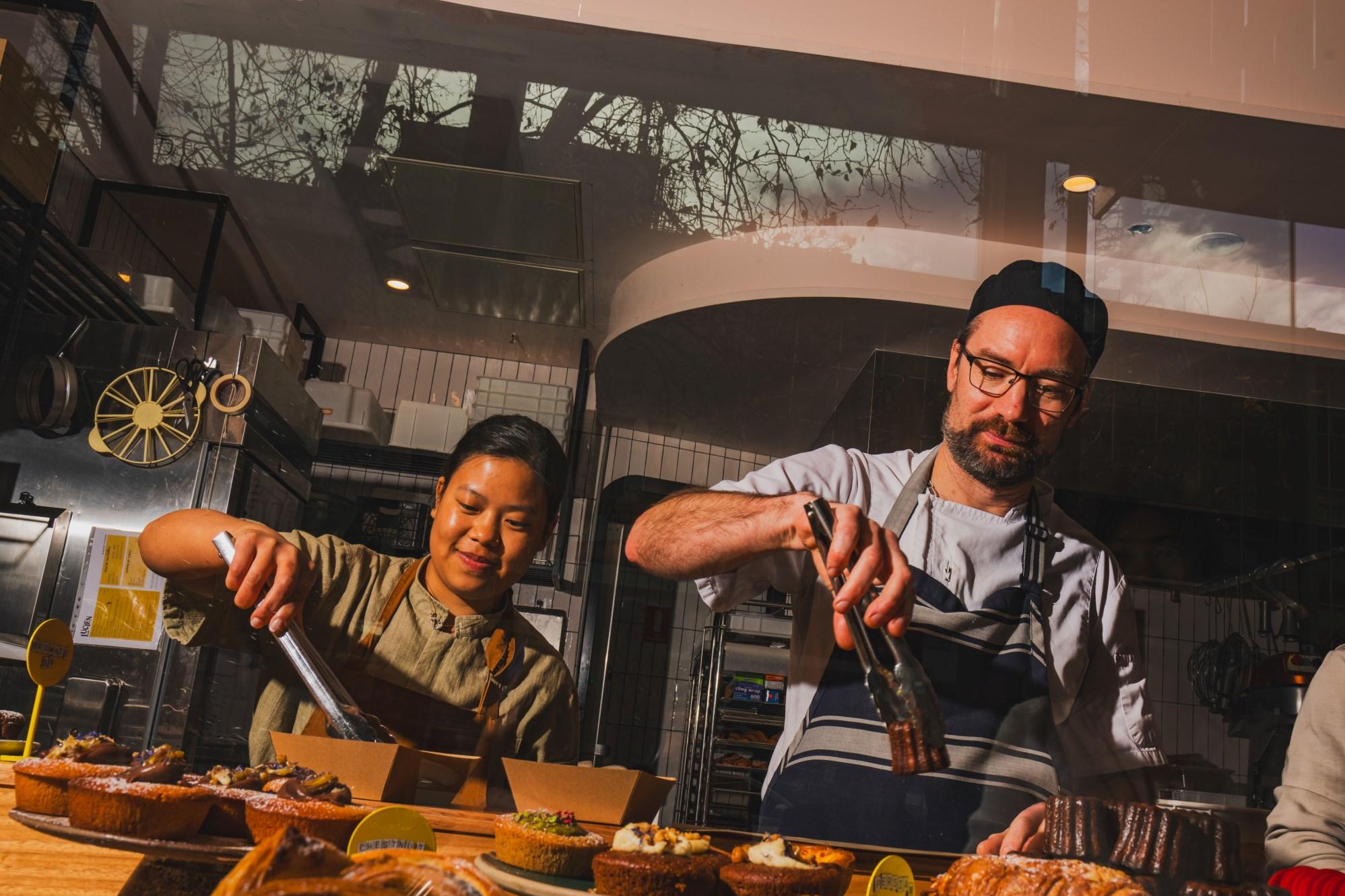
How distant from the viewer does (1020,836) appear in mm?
1445

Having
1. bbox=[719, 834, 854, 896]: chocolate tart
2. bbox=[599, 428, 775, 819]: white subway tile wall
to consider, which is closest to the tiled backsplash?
bbox=[599, 428, 775, 819]: white subway tile wall

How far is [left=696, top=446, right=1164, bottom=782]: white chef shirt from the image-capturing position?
156 cm

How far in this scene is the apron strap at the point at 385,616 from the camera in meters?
1.49

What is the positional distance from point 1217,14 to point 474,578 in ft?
5.66

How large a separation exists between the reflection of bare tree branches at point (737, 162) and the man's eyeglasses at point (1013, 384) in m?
0.33

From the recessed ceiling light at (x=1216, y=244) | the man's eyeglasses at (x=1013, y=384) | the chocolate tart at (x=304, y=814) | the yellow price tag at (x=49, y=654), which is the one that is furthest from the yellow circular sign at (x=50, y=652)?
the recessed ceiling light at (x=1216, y=244)

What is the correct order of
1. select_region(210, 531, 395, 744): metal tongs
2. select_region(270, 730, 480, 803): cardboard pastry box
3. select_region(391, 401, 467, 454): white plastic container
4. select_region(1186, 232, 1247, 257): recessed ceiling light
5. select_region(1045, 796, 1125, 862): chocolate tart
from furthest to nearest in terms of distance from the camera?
1. select_region(1186, 232, 1247, 257): recessed ceiling light
2. select_region(391, 401, 467, 454): white plastic container
3. select_region(210, 531, 395, 744): metal tongs
4. select_region(270, 730, 480, 803): cardboard pastry box
5. select_region(1045, 796, 1125, 862): chocolate tart

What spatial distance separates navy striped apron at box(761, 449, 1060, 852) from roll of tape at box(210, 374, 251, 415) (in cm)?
104

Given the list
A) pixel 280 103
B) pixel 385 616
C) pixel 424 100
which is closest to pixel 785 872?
pixel 385 616

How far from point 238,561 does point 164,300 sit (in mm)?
473

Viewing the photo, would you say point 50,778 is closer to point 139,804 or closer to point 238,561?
point 139,804

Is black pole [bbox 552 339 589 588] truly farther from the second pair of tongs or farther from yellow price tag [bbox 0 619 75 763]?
yellow price tag [bbox 0 619 75 763]

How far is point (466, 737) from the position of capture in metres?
1.49

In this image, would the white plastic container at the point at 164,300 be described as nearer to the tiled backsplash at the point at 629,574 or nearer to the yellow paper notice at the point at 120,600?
the tiled backsplash at the point at 629,574
